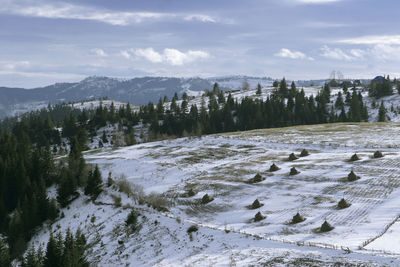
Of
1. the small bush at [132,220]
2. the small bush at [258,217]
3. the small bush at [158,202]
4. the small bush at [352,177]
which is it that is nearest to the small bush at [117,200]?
the small bush at [158,202]

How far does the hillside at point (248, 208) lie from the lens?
97.7ft

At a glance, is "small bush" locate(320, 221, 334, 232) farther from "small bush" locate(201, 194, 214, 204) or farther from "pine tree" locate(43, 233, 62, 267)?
"pine tree" locate(43, 233, 62, 267)

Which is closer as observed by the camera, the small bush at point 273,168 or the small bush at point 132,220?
the small bush at point 132,220

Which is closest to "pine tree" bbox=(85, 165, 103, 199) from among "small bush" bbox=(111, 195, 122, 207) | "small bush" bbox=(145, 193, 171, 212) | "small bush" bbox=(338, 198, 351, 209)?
"small bush" bbox=(111, 195, 122, 207)

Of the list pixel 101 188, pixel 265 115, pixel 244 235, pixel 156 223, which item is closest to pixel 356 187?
pixel 244 235

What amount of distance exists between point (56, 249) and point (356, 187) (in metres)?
37.0

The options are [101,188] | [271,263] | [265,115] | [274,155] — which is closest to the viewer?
[271,263]

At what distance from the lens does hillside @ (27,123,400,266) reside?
97.7ft

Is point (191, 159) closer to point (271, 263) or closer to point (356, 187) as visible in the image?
point (356, 187)

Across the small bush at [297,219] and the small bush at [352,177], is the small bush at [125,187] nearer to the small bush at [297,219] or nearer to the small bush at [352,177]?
the small bush at [297,219]

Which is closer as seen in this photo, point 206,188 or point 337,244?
point 337,244

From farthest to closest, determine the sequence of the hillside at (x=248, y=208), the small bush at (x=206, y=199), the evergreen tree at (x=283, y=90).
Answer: the evergreen tree at (x=283, y=90) < the small bush at (x=206, y=199) < the hillside at (x=248, y=208)

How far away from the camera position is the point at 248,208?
42406 millimetres

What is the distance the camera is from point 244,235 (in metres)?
33.4
